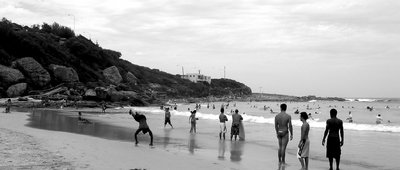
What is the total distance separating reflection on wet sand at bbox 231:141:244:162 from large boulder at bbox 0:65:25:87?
Answer: 1774 inches

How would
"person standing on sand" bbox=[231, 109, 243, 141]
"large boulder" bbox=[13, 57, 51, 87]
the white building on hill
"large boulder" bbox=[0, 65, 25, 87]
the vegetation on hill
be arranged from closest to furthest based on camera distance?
"person standing on sand" bbox=[231, 109, 243, 141] < "large boulder" bbox=[0, 65, 25, 87] < "large boulder" bbox=[13, 57, 51, 87] < the vegetation on hill < the white building on hill

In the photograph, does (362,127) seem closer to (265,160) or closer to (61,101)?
(265,160)

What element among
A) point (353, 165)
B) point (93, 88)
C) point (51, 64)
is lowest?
point (353, 165)

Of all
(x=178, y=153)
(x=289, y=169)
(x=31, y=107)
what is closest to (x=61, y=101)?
(x=31, y=107)

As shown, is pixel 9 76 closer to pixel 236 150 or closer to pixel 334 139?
pixel 236 150

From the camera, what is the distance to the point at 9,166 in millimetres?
8641

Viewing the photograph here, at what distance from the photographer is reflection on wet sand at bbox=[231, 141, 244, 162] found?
1234 cm

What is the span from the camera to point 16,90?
51.7m

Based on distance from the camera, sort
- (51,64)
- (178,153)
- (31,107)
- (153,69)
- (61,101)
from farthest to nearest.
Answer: (153,69), (51,64), (61,101), (31,107), (178,153)

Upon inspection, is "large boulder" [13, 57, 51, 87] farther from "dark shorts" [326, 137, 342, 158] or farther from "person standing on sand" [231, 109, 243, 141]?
"dark shorts" [326, 137, 342, 158]

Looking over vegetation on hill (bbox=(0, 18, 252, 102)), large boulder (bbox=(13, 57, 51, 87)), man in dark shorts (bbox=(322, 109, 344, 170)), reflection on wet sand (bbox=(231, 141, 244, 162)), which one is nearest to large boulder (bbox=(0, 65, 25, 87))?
vegetation on hill (bbox=(0, 18, 252, 102))

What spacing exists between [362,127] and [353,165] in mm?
16328

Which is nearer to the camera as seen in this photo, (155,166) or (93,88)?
(155,166)

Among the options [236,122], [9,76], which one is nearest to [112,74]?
[9,76]
